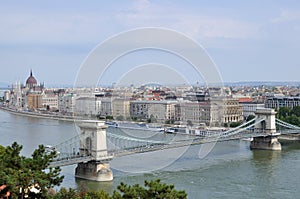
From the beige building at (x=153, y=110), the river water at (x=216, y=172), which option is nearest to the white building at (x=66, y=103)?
the beige building at (x=153, y=110)

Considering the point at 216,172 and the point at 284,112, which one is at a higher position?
the point at 284,112

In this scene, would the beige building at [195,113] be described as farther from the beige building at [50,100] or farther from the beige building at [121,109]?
the beige building at [50,100]

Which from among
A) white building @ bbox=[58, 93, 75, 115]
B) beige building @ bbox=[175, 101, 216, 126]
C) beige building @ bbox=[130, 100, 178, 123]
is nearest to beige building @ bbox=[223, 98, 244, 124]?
beige building @ bbox=[175, 101, 216, 126]

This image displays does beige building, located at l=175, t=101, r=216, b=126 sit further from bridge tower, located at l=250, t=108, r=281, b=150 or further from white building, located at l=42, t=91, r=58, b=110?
white building, located at l=42, t=91, r=58, b=110

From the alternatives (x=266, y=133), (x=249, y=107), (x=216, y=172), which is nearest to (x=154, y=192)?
(x=216, y=172)

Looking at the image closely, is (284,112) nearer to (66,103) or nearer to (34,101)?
(66,103)

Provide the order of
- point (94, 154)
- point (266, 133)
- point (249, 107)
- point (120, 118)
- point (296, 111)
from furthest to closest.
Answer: point (249, 107), point (120, 118), point (296, 111), point (266, 133), point (94, 154)
